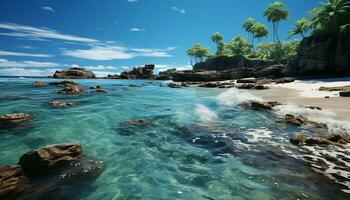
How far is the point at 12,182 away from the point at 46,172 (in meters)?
0.68

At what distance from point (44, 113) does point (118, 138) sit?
19.6ft

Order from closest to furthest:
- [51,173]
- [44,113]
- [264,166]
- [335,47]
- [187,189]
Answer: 1. [187,189]
2. [51,173]
3. [264,166]
4. [44,113]
5. [335,47]

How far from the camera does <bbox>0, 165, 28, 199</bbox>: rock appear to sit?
4316mm

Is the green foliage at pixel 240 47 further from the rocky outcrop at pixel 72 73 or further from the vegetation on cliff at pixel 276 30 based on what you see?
the rocky outcrop at pixel 72 73

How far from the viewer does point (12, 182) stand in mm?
4648

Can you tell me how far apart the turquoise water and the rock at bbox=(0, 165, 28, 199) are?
34.3 inches

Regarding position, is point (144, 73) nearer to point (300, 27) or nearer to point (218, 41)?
point (218, 41)

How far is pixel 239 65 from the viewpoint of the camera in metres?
72.6

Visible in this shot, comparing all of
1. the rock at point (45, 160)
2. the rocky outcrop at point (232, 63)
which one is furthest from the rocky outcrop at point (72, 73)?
the rock at point (45, 160)

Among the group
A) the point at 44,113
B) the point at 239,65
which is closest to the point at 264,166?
the point at 44,113

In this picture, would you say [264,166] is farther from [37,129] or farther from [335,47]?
[335,47]

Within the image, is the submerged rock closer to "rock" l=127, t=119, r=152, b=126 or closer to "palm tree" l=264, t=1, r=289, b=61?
"rock" l=127, t=119, r=152, b=126

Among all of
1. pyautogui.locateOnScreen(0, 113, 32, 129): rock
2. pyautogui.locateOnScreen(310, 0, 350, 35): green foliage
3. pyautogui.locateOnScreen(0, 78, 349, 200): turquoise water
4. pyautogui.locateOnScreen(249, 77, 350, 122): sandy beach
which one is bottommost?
pyautogui.locateOnScreen(0, 78, 349, 200): turquoise water

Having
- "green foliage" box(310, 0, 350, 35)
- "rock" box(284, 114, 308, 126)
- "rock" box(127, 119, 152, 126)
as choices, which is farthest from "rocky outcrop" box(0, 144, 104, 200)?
"green foliage" box(310, 0, 350, 35)
